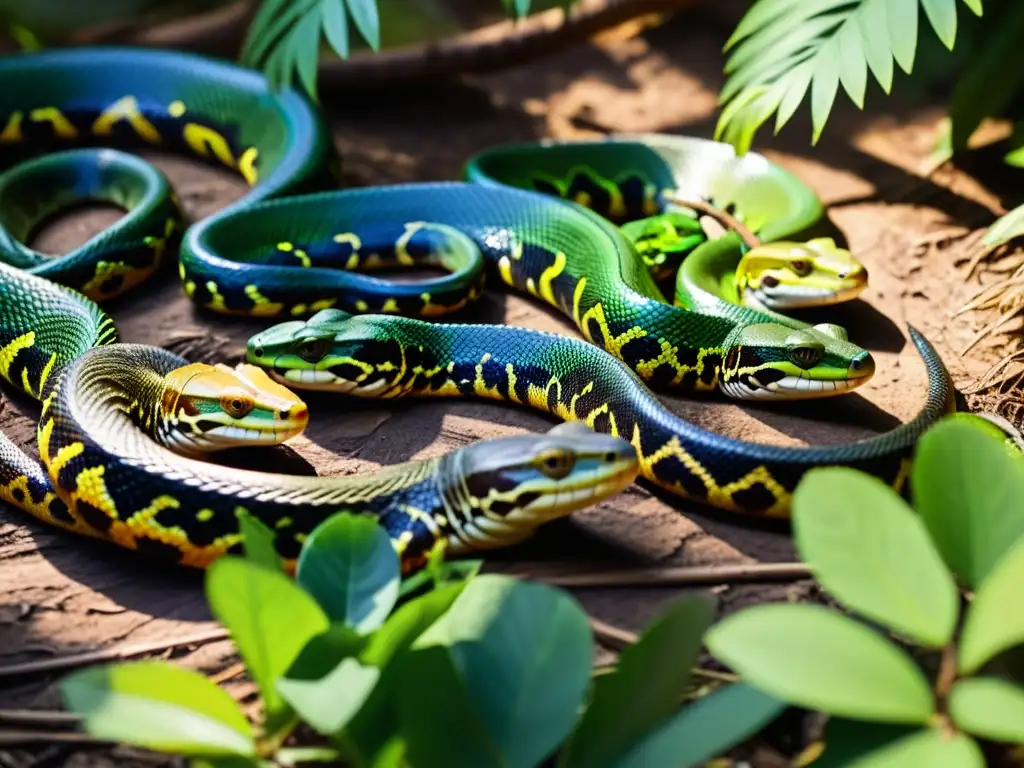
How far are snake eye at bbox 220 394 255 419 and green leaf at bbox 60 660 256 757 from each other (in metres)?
1.47

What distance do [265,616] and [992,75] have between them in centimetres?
518

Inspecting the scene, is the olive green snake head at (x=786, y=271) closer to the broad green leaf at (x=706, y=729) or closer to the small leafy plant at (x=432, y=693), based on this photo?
the small leafy plant at (x=432, y=693)

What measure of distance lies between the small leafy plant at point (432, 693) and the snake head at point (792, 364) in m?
1.93

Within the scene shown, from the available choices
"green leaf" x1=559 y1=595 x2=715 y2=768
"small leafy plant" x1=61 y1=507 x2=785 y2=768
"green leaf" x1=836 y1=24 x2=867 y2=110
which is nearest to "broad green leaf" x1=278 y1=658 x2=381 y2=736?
"small leafy plant" x1=61 y1=507 x2=785 y2=768

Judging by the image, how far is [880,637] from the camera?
2232 mm

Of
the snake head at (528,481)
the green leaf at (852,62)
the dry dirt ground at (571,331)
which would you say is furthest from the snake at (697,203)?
the snake head at (528,481)

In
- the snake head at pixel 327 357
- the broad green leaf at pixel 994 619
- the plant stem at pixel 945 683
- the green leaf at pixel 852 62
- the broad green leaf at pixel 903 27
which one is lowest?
the snake head at pixel 327 357

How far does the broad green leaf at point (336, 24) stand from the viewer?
17.6ft

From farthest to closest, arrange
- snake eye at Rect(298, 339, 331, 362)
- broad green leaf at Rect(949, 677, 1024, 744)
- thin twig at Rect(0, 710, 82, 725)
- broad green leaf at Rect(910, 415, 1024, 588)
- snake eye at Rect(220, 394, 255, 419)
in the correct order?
snake eye at Rect(298, 339, 331, 362), snake eye at Rect(220, 394, 255, 419), thin twig at Rect(0, 710, 82, 725), broad green leaf at Rect(910, 415, 1024, 588), broad green leaf at Rect(949, 677, 1024, 744)

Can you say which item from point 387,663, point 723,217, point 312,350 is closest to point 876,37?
point 723,217

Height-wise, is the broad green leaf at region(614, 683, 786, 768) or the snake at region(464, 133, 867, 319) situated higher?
the broad green leaf at region(614, 683, 786, 768)

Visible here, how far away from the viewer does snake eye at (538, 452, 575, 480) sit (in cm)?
314

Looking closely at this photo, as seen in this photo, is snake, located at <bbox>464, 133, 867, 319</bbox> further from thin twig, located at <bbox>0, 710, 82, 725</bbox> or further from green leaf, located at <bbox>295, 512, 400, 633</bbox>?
thin twig, located at <bbox>0, 710, 82, 725</bbox>

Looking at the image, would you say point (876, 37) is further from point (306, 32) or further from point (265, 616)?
point (265, 616)
